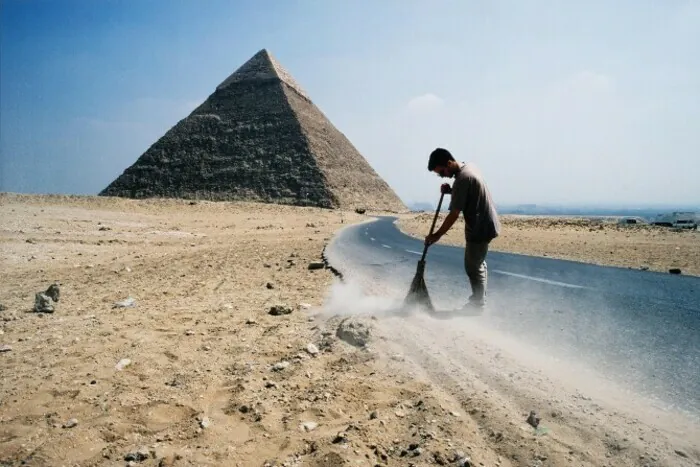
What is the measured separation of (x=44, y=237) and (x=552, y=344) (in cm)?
1540

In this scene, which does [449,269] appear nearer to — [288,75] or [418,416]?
[418,416]

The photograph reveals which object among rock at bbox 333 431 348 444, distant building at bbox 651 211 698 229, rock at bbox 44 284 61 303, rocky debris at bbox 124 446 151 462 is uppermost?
distant building at bbox 651 211 698 229

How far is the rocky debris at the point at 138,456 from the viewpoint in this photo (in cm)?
223

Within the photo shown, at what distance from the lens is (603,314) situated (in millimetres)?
4773

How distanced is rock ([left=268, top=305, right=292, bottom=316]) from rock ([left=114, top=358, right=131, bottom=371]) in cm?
170

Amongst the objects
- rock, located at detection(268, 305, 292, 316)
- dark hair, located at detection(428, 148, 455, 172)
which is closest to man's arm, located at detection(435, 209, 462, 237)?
dark hair, located at detection(428, 148, 455, 172)

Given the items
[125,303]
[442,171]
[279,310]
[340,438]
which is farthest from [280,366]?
[125,303]

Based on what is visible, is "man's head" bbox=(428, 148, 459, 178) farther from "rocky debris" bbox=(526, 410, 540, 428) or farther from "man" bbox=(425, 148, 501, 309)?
"rocky debris" bbox=(526, 410, 540, 428)

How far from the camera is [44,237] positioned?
1348 cm

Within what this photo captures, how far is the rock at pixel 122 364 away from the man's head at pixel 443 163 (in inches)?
142

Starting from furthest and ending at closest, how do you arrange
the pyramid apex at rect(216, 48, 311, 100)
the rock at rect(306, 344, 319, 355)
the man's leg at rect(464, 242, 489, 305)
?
the pyramid apex at rect(216, 48, 311, 100) < the man's leg at rect(464, 242, 489, 305) < the rock at rect(306, 344, 319, 355)

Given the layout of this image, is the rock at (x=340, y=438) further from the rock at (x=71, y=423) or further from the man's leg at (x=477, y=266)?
the man's leg at (x=477, y=266)

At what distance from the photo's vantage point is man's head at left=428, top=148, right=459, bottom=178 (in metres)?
4.69

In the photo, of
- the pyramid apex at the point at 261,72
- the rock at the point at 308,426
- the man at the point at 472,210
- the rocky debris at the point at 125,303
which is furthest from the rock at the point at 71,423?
the pyramid apex at the point at 261,72
